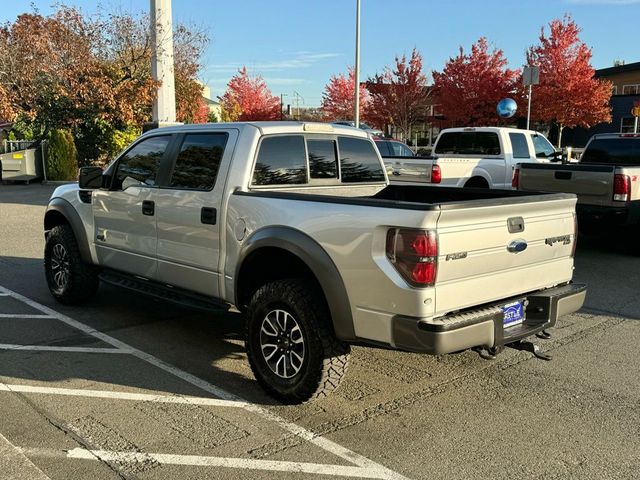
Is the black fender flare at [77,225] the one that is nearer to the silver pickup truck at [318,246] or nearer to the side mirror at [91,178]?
the silver pickup truck at [318,246]

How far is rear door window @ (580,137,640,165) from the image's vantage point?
11055 millimetres

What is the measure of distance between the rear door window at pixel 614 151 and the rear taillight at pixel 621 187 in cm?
257

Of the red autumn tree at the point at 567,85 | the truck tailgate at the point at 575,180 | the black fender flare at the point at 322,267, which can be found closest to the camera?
the black fender flare at the point at 322,267

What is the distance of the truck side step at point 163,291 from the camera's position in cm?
479

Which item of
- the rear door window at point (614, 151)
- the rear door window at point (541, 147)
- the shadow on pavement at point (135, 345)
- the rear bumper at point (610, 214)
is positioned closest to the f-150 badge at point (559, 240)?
the shadow on pavement at point (135, 345)

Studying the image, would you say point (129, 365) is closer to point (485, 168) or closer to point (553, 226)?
point (553, 226)

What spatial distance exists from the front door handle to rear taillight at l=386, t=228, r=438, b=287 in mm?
2547

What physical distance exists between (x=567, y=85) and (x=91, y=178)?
3400cm

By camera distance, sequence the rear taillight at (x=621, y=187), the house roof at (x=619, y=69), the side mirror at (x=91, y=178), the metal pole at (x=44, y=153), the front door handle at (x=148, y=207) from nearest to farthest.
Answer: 1. the front door handle at (x=148, y=207)
2. the side mirror at (x=91, y=178)
3. the rear taillight at (x=621, y=187)
4. the metal pole at (x=44, y=153)
5. the house roof at (x=619, y=69)

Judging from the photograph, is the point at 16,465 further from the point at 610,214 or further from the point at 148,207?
the point at 610,214

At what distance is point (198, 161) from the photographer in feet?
16.3

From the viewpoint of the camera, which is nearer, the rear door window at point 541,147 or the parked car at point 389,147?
the rear door window at point 541,147

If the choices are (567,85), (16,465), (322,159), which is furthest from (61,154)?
(567,85)

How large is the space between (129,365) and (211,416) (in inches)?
47.8
